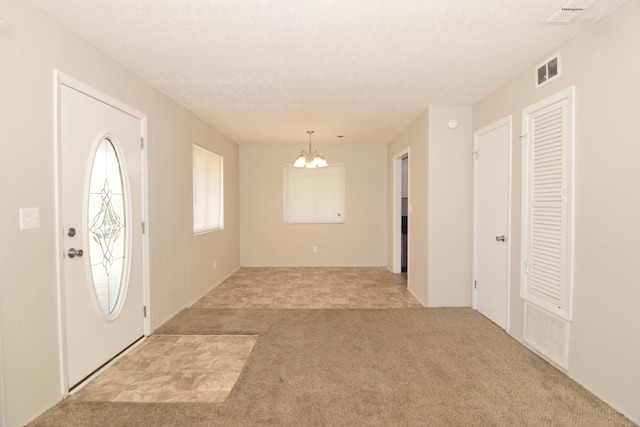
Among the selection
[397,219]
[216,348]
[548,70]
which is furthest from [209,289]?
[548,70]

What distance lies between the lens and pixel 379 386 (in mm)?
2400

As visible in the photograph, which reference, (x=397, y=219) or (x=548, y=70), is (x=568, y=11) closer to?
(x=548, y=70)

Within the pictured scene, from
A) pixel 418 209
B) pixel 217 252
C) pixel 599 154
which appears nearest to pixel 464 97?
pixel 418 209

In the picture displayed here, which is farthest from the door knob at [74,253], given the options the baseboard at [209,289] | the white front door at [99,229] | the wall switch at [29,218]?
the baseboard at [209,289]

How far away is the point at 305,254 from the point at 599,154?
5.33 metres

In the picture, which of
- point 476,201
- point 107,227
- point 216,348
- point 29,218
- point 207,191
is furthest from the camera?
point 207,191

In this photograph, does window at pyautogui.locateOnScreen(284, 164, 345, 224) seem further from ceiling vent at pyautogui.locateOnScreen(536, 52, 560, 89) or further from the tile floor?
ceiling vent at pyautogui.locateOnScreen(536, 52, 560, 89)

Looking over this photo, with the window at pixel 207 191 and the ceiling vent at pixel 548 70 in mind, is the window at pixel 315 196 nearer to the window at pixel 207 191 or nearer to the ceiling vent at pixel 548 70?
the window at pixel 207 191

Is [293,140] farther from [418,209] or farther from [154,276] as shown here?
[154,276]

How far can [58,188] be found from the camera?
7.25 feet

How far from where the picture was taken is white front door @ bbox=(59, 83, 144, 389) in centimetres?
232

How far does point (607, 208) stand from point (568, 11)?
1303 mm

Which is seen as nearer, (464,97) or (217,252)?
(464,97)

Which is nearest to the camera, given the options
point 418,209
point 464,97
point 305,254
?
point 464,97
